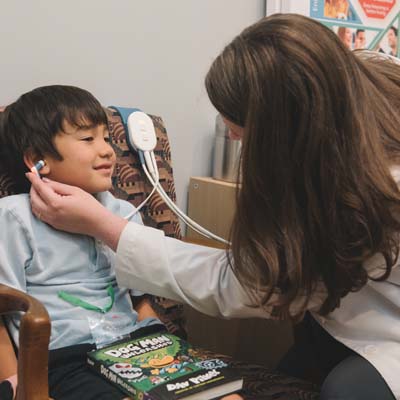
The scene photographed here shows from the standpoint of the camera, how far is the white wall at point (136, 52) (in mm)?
1215

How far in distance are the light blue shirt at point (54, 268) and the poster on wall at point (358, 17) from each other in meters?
1.03

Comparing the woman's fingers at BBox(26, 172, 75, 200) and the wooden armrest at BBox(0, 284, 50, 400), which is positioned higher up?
the woman's fingers at BBox(26, 172, 75, 200)

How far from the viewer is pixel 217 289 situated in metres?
0.93

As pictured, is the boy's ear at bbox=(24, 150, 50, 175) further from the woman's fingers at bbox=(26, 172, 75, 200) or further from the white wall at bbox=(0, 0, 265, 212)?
the white wall at bbox=(0, 0, 265, 212)

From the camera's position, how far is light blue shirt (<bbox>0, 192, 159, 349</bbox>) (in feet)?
3.03

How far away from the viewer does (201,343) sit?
1.40 metres

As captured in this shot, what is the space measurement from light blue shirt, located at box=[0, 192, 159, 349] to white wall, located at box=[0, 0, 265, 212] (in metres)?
Result: 0.39

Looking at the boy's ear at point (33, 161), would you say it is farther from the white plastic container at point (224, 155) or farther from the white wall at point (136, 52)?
the white plastic container at point (224, 155)

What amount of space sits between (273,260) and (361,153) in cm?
20

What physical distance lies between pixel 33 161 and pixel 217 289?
42 centimetres

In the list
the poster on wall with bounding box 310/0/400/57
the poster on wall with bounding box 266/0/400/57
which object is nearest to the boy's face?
the poster on wall with bounding box 266/0/400/57

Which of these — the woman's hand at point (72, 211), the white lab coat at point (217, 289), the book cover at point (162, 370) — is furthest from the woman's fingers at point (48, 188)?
the book cover at point (162, 370)

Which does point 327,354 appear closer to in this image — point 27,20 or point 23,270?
point 23,270

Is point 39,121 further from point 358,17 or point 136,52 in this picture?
point 358,17
